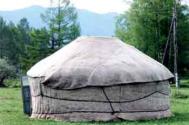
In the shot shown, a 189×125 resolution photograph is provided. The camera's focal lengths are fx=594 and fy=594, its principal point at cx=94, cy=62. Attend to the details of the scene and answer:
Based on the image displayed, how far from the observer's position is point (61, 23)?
51.3 meters

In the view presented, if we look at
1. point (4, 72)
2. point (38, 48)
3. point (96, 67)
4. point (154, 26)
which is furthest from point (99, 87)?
point (38, 48)

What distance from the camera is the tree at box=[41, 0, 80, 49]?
168 feet

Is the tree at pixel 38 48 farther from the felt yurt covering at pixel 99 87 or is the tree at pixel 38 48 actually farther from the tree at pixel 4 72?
the felt yurt covering at pixel 99 87

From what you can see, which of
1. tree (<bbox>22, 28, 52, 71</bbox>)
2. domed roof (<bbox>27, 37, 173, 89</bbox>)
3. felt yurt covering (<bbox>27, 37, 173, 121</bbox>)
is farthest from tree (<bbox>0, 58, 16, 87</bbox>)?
felt yurt covering (<bbox>27, 37, 173, 121</bbox>)

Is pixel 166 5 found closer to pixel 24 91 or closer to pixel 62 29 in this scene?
pixel 62 29

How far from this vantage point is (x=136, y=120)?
625 inches

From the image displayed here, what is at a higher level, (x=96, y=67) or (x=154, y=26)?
(x=96, y=67)

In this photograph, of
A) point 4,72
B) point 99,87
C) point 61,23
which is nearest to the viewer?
point 99,87

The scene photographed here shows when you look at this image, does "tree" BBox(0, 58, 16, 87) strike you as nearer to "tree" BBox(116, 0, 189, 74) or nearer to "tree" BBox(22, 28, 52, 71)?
"tree" BBox(22, 28, 52, 71)

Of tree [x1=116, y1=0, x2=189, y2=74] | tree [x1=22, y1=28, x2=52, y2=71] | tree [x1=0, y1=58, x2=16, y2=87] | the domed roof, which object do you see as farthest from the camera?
tree [x1=22, y1=28, x2=52, y2=71]

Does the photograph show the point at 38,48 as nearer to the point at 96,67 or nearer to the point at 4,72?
the point at 4,72

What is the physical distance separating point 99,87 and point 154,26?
37135 mm

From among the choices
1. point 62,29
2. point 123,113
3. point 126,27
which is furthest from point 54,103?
point 126,27

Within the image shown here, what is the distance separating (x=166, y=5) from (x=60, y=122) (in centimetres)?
3840
